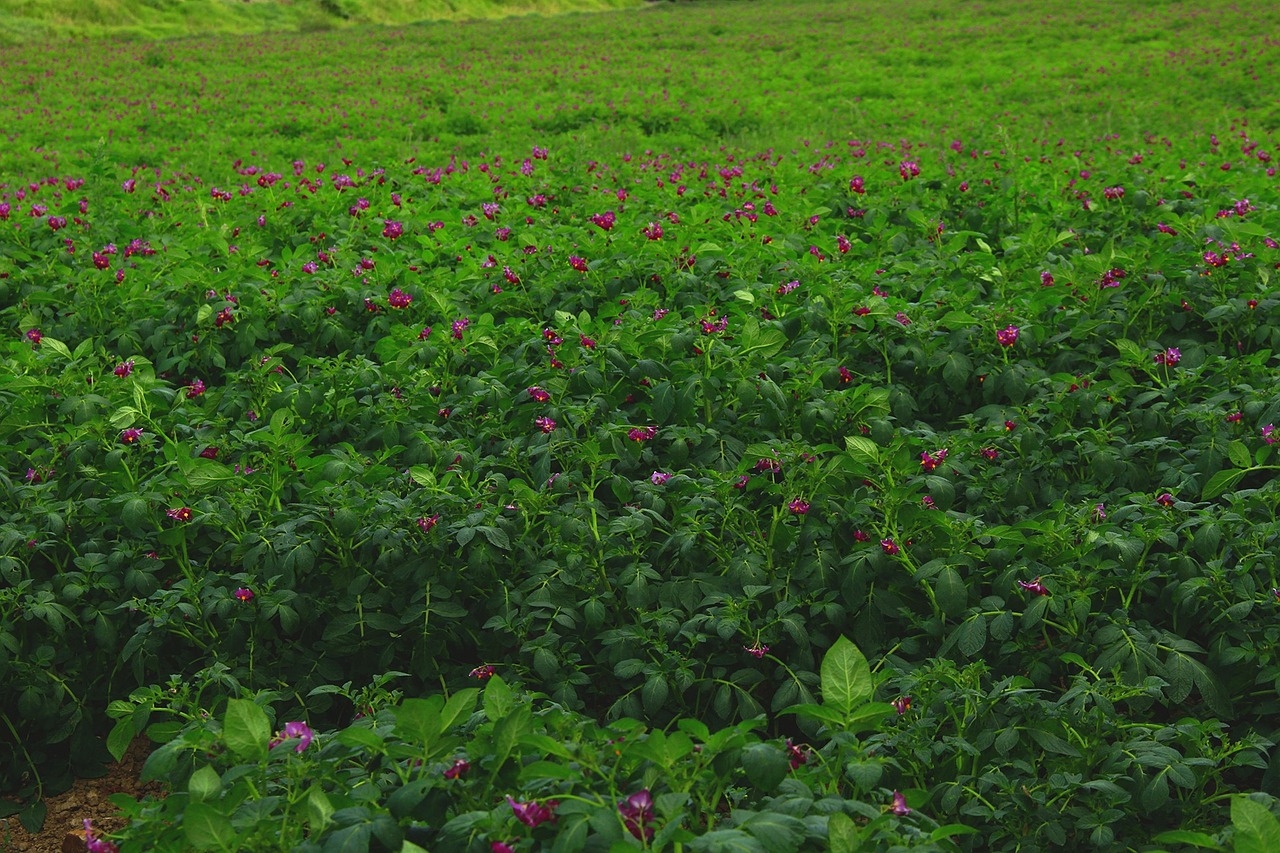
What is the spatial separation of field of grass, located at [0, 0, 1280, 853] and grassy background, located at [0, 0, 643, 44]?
77.8 feet

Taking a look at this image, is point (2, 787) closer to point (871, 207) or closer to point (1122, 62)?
point (871, 207)

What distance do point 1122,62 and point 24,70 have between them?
20236 mm

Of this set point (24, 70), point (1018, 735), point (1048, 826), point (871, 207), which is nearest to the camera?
point (1048, 826)

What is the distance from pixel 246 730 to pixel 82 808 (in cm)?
147

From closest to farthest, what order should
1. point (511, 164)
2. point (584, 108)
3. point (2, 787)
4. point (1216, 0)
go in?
point (2, 787), point (511, 164), point (584, 108), point (1216, 0)

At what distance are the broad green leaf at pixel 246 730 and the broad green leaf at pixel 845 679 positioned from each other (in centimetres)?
120

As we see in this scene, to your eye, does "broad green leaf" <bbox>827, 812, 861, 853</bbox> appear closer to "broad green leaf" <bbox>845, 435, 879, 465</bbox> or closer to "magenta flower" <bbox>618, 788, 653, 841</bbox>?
"magenta flower" <bbox>618, 788, 653, 841</bbox>

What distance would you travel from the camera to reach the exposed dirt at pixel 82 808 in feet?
9.37

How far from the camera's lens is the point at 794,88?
1623 centimetres

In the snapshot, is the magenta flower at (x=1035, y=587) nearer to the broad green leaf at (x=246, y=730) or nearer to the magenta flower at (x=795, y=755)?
the magenta flower at (x=795, y=755)

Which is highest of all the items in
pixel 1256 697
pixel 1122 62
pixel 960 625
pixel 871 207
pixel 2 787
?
pixel 1122 62

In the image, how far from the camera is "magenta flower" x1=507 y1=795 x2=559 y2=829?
171cm

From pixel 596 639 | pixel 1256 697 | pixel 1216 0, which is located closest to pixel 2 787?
pixel 596 639

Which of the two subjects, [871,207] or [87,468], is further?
[871,207]
